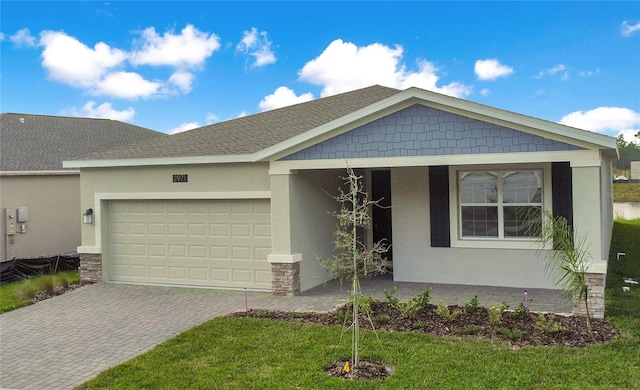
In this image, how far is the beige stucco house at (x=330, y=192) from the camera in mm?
9516

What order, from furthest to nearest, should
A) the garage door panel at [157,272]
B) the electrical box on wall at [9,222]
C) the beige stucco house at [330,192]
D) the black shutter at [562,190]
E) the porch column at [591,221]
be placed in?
the electrical box on wall at [9,222]
the garage door panel at [157,272]
the black shutter at [562,190]
the beige stucco house at [330,192]
the porch column at [591,221]

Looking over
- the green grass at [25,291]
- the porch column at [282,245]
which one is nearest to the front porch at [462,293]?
the porch column at [282,245]

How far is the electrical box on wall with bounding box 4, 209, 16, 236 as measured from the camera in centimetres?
1584

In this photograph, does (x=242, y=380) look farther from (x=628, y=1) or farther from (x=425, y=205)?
(x=628, y=1)

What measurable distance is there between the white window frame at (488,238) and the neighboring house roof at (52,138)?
A: 42.2 ft

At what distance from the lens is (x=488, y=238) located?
Answer: 11367mm

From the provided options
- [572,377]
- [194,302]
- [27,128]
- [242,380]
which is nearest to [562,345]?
[572,377]

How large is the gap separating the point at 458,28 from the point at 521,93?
3.04m

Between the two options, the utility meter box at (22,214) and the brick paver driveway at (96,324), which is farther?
the utility meter box at (22,214)

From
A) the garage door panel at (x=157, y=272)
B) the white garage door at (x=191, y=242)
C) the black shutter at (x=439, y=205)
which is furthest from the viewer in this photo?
the garage door panel at (x=157, y=272)

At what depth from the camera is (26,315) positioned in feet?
33.4

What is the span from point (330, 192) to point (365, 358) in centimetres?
651

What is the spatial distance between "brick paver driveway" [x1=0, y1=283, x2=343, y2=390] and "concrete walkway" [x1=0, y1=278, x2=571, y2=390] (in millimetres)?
13

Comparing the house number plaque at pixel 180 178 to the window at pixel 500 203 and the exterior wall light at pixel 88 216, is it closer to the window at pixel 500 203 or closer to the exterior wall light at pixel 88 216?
the exterior wall light at pixel 88 216
